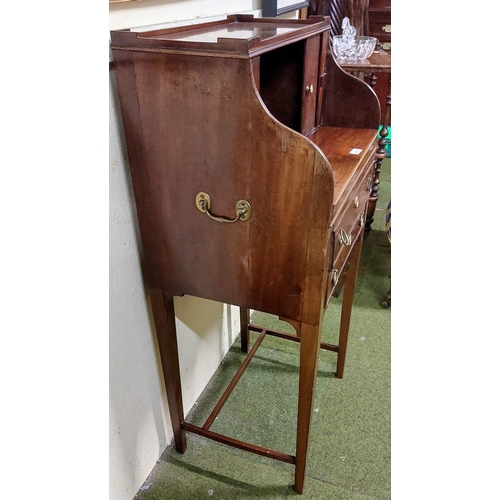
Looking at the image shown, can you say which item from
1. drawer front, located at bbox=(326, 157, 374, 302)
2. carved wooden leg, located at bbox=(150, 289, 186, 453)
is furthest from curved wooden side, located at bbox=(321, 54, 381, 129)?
carved wooden leg, located at bbox=(150, 289, 186, 453)

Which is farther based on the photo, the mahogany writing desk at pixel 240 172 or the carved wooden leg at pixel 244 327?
the carved wooden leg at pixel 244 327

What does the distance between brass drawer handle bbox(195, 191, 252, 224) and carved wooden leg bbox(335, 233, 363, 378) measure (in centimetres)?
59

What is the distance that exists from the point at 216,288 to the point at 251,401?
2.28ft

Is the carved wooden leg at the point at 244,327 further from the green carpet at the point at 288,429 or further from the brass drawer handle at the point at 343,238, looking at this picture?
the brass drawer handle at the point at 343,238

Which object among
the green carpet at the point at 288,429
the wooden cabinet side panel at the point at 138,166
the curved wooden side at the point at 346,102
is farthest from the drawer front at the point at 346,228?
the green carpet at the point at 288,429

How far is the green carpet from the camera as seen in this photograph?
1270mm

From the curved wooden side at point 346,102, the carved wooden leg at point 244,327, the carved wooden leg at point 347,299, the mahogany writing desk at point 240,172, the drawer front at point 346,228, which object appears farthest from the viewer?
the carved wooden leg at point 244,327

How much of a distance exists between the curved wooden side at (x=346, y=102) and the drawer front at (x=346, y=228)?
173mm

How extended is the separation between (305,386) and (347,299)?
19.6 inches

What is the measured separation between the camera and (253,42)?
0.74 metres

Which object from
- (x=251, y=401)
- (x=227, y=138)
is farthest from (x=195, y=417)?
(x=227, y=138)

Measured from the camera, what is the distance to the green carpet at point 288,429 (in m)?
1.27
